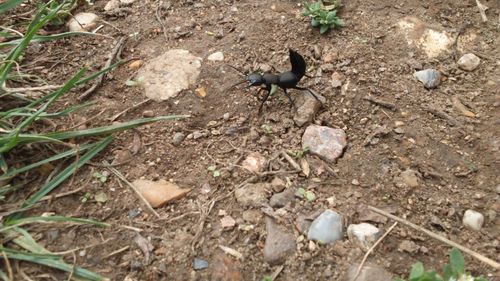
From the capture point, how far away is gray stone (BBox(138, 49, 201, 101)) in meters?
3.17

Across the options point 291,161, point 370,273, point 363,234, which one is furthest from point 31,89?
point 370,273

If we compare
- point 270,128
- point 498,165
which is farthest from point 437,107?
point 270,128

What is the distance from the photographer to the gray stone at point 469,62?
3.17 m

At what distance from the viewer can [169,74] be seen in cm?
325

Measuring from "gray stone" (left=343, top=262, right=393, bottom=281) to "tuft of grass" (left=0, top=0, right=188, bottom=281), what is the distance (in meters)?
1.21

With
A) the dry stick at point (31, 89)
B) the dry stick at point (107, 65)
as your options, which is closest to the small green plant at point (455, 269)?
the dry stick at point (107, 65)

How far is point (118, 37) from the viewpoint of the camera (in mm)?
3510

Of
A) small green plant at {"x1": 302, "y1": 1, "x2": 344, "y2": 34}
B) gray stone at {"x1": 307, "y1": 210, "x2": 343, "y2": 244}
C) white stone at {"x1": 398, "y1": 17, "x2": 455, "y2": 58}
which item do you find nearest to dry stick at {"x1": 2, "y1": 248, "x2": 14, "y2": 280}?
gray stone at {"x1": 307, "y1": 210, "x2": 343, "y2": 244}

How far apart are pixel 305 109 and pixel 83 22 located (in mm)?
1868

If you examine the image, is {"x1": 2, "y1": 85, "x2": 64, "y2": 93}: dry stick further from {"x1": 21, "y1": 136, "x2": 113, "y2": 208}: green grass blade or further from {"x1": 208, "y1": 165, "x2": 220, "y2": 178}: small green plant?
{"x1": 208, "y1": 165, "x2": 220, "y2": 178}: small green plant

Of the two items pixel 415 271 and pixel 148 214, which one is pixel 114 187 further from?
pixel 415 271

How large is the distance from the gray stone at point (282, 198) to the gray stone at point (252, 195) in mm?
49

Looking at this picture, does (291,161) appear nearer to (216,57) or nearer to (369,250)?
(369,250)

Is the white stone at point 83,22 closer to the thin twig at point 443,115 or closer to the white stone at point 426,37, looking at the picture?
the white stone at point 426,37
